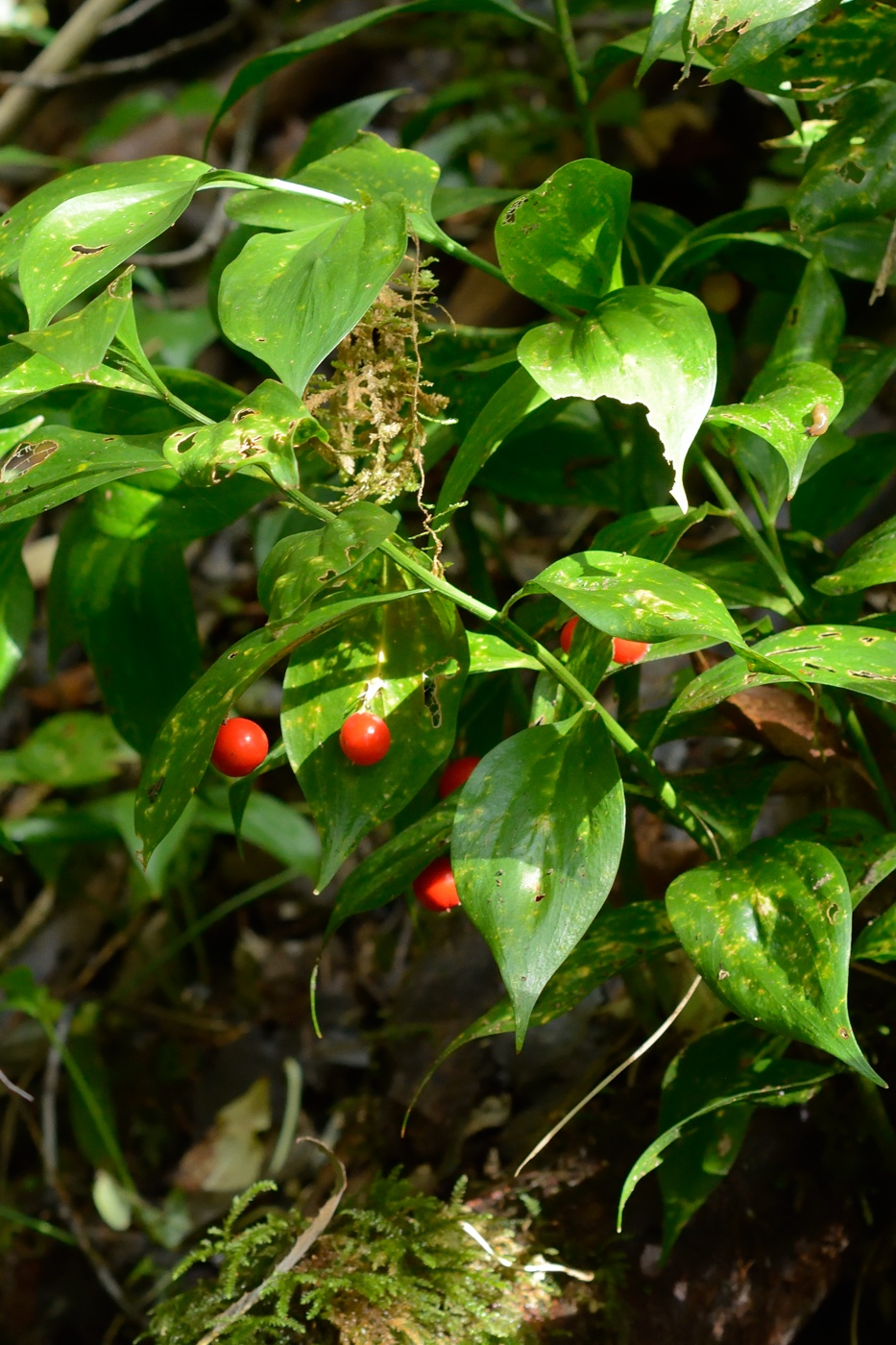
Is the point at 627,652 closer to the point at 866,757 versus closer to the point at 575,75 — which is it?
the point at 866,757

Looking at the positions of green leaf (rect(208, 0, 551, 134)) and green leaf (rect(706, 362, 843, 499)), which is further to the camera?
green leaf (rect(208, 0, 551, 134))

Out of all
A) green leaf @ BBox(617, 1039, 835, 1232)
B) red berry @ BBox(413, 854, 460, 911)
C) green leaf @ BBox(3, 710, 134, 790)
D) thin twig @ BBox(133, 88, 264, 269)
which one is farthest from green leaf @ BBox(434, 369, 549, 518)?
thin twig @ BBox(133, 88, 264, 269)

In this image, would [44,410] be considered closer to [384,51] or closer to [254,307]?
[254,307]

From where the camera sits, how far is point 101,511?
3.32ft

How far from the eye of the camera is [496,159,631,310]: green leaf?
0.76 m

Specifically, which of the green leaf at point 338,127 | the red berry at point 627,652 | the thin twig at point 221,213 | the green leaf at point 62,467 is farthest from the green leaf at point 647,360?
the thin twig at point 221,213

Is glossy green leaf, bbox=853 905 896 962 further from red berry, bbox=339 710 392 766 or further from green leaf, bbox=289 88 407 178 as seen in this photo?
green leaf, bbox=289 88 407 178

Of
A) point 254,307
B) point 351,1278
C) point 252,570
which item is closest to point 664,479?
point 254,307

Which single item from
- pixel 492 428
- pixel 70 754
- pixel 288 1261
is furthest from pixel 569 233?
pixel 70 754

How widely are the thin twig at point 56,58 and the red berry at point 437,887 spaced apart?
8.27 ft

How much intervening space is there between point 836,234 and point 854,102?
164 millimetres

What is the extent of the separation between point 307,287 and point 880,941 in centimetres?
58

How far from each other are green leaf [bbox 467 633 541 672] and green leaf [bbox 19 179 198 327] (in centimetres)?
33

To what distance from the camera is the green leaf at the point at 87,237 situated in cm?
67
